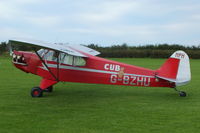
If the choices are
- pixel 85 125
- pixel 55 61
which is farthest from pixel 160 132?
pixel 55 61

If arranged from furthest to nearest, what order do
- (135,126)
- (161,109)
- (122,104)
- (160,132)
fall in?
(122,104) < (161,109) < (135,126) < (160,132)

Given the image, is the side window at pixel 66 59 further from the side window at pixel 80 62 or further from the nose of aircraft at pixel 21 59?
the nose of aircraft at pixel 21 59

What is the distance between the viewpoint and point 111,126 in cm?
568

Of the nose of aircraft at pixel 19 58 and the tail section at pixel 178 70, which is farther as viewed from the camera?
the nose of aircraft at pixel 19 58

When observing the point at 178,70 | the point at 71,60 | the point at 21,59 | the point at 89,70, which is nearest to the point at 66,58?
the point at 71,60

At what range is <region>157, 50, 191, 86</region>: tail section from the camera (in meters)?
8.73

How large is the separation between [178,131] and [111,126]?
4.80 ft

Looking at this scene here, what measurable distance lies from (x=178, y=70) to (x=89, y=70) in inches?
128

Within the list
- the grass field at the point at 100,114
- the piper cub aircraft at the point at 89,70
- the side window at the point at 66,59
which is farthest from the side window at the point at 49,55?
the grass field at the point at 100,114

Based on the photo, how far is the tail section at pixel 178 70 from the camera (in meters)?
8.73

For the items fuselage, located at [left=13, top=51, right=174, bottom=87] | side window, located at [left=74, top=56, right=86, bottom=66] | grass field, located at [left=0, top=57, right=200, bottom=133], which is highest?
side window, located at [left=74, top=56, right=86, bottom=66]

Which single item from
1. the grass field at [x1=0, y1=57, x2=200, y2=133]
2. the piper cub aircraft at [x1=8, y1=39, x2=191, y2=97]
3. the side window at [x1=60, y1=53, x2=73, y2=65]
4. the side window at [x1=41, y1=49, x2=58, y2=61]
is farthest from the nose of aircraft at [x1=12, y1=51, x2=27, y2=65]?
the side window at [x1=60, y1=53, x2=73, y2=65]

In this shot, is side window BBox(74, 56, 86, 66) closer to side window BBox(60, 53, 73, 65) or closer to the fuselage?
the fuselage

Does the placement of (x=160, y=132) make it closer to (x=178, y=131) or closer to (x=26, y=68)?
(x=178, y=131)
